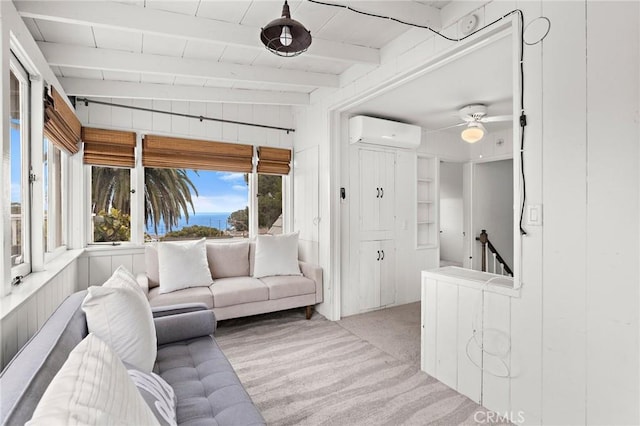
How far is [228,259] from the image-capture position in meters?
3.77

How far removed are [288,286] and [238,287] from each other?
52 cm

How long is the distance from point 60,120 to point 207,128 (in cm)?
166

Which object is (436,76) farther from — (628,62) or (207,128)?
(207,128)

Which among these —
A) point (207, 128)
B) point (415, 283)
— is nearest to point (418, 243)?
point (415, 283)

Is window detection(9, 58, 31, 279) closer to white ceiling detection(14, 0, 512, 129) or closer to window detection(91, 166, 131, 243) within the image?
white ceiling detection(14, 0, 512, 129)

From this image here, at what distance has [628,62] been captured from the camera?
4.80ft

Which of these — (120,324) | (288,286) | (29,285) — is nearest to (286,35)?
(120,324)

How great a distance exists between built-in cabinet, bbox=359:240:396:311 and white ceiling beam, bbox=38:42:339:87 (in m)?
2.02

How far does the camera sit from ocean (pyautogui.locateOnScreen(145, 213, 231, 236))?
3908 millimetres

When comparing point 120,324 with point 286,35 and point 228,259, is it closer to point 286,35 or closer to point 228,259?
point 286,35

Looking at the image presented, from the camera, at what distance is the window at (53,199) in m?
2.79

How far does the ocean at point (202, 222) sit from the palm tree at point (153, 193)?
4 cm

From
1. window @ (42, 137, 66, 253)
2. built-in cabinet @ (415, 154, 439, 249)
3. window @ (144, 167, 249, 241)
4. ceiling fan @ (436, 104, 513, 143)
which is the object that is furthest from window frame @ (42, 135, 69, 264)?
built-in cabinet @ (415, 154, 439, 249)

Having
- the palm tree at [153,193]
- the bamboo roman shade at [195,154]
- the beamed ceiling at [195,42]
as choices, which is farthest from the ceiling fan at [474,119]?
the palm tree at [153,193]
